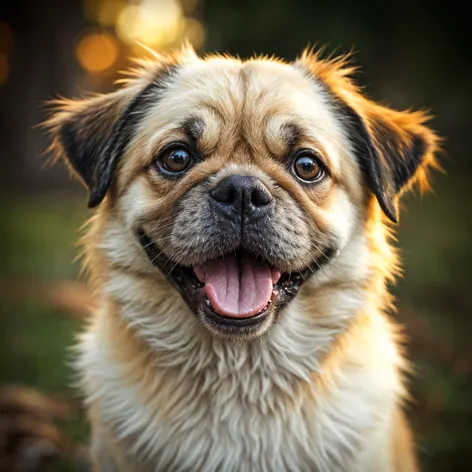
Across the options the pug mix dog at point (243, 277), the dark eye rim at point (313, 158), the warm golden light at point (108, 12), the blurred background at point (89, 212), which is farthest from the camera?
the warm golden light at point (108, 12)

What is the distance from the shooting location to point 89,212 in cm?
1451

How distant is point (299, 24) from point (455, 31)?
304 centimetres

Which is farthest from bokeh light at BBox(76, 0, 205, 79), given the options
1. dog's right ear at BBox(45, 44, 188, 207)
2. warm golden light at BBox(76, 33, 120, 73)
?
dog's right ear at BBox(45, 44, 188, 207)

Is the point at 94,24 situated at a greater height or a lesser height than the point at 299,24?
lesser

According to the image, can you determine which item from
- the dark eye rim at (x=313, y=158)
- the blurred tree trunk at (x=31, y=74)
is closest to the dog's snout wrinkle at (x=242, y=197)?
the dark eye rim at (x=313, y=158)

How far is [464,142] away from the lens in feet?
51.1

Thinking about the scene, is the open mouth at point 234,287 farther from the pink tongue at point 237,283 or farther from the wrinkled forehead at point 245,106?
the wrinkled forehead at point 245,106

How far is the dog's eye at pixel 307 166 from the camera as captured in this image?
3.32 metres

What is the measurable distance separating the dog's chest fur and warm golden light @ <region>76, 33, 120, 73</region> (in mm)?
16701

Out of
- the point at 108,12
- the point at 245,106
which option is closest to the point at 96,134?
the point at 245,106

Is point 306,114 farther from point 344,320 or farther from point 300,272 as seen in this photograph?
point 344,320

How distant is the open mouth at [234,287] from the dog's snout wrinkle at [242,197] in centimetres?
22

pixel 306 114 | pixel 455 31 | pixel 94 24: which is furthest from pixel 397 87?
pixel 306 114

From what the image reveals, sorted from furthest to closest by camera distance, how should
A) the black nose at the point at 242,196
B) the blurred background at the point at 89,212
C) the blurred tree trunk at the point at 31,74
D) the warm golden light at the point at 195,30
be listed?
the blurred tree trunk at the point at 31,74, the warm golden light at the point at 195,30, the blurred background at the point at 89,212, the black nose at the point at 242,196
